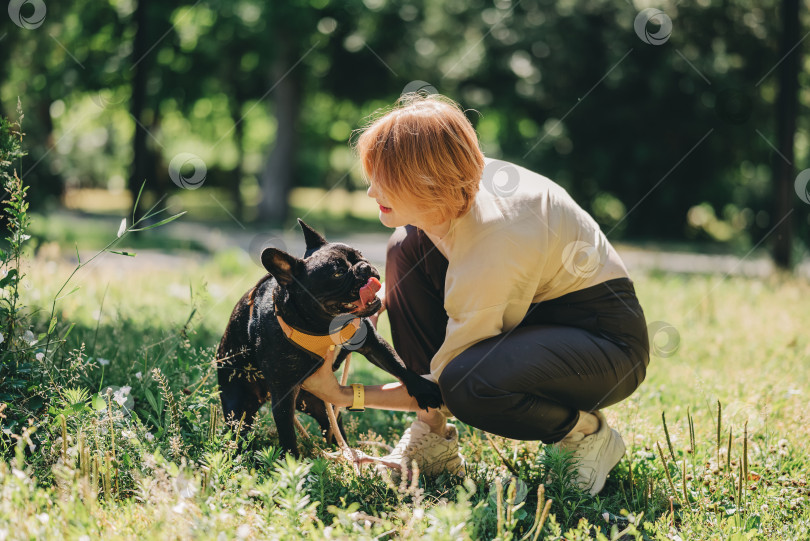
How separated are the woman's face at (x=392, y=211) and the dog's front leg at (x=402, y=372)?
40cm

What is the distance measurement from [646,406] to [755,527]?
1.20m

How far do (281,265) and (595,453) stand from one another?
1393 millimetres

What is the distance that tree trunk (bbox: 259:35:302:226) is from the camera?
1858 cm

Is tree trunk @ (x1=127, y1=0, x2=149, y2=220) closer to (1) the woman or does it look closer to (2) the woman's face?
(2) the woman's face

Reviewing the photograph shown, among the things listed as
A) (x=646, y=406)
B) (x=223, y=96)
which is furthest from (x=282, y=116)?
(x=646, y=406)

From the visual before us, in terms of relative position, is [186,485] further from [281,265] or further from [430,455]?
[430,455]

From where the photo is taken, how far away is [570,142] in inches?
674

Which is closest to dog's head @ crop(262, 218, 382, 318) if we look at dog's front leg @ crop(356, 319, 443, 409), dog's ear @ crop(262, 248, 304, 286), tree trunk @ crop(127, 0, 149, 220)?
dog's ear @ crop(262, 248, 304, 286)

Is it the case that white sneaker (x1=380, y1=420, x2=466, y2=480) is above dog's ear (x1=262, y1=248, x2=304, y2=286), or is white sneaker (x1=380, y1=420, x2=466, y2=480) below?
below

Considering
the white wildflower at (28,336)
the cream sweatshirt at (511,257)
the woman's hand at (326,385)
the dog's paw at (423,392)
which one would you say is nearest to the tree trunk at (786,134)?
the cream sweatshirt at (511,257)

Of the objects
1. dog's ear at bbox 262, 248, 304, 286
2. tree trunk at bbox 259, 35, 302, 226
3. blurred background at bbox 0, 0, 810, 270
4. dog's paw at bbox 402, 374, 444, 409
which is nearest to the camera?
dog's ear at bbox 262, 248, 304, 286

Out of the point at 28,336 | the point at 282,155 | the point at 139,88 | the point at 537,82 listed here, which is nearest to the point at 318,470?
the point at 28,336

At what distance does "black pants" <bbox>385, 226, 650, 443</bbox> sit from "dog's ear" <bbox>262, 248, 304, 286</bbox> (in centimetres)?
61

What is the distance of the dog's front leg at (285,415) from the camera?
269cm
